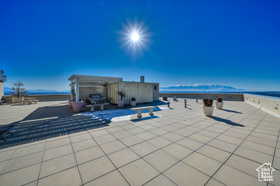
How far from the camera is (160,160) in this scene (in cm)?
225

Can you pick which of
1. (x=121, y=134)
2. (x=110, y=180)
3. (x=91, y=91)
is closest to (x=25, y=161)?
(x=110, y=180)

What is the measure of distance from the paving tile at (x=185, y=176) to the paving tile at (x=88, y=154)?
1.62m

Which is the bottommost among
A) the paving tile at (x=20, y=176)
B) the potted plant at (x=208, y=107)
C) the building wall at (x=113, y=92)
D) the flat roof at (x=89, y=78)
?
the paving tile at (x=20, y=176)

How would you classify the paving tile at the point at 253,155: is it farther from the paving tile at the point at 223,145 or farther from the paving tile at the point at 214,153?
the paving tile at the point at 214,153

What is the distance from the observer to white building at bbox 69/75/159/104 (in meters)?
9.00

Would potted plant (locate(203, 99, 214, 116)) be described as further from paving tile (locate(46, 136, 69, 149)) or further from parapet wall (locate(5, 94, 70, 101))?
parapet wall (locate(5, 94, 70, 101))

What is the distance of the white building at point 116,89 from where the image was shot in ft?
29.5

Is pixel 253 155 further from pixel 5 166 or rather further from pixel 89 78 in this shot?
pixel 89 78

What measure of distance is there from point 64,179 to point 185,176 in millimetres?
2117

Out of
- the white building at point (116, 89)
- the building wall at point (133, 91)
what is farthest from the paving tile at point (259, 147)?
the building wall at point (133, 91)

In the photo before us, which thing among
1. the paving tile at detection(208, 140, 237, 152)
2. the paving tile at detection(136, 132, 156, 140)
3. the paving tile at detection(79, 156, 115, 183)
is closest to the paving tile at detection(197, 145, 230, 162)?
the paving tile at detection(208, 140, 237, 152)

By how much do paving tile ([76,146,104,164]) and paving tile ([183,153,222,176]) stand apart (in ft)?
6.63

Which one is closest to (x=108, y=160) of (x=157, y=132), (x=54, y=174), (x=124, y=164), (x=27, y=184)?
(x=124, y=164)

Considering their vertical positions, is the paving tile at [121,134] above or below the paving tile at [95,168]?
above
